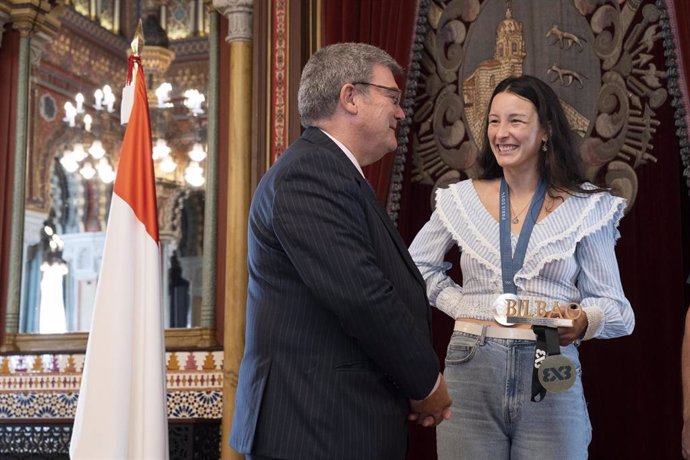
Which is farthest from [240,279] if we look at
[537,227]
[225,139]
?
[537,227]

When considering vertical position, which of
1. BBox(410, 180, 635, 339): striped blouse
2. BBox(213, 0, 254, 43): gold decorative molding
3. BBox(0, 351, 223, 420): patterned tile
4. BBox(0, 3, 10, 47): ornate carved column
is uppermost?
BBox(0, 3, 10, 47): ornate carved column

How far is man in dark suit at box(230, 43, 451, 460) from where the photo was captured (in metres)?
1.88

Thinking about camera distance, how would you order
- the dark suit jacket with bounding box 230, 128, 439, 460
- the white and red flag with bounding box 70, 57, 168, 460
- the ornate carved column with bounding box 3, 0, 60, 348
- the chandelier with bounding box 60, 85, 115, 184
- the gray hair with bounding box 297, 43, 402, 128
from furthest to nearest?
the chandelier with bounding box 60, 85, 115, 184 < the ornate carved column with bounding box 3, 0, 60, 348 < the white and red flag with bounding box 70, 57, 168, 460 < the gray hair with bounding box 297, 43, 402, 128 < the dark suit jacket with bounding box 230, 128, 439, 460

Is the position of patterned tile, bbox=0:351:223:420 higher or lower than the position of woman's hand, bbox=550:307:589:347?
lower

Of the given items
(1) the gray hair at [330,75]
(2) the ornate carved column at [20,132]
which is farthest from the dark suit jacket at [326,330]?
(2) the ornate carved column at [20,132]

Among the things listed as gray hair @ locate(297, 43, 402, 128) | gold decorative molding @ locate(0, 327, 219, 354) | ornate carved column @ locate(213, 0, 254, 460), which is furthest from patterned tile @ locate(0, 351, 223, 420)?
gray hair @ locate(297, 43, 402, 128)

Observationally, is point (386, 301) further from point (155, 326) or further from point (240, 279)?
point (240, 279)

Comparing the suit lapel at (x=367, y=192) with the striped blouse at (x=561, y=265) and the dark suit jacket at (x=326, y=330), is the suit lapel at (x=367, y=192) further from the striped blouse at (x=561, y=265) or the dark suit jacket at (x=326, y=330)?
the striped blouse at (x=561, y=265)

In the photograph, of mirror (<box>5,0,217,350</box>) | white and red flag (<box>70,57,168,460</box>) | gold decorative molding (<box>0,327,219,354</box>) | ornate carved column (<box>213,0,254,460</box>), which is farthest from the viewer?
mirror (<box>5,0,217,350</box>)

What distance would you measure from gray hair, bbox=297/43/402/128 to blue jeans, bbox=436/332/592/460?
681 mm

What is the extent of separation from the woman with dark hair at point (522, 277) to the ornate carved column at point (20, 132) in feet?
12.9

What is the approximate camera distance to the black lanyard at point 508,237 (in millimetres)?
2338

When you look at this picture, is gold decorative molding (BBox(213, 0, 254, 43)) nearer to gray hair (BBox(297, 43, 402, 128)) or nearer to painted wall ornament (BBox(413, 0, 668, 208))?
painted wall ornament (BBox(413, 0, 668, 208))

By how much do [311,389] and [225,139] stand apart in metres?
3.72
